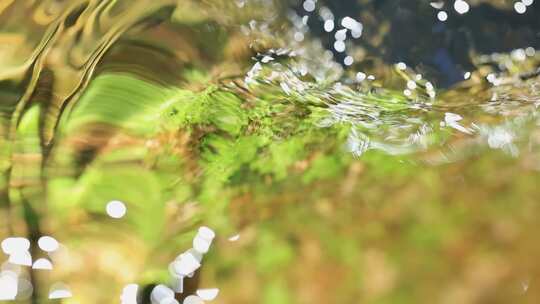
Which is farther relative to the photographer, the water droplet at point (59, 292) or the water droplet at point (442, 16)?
the water droplet at point (442, 16)

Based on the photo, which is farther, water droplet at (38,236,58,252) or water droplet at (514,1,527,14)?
water droplet at (514,1,527,14)

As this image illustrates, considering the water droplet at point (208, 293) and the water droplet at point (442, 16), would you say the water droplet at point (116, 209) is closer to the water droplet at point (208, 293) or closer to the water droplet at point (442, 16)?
the water droplet at point (208, 293)

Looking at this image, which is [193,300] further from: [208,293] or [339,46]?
[339,46]

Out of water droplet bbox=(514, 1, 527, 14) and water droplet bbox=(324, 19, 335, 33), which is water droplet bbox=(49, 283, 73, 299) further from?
water droplet bbox=(514, 1, 527, 14)

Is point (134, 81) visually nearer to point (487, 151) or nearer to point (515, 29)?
point (487, 151)

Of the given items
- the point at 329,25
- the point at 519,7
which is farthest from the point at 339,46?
the point at 519,7

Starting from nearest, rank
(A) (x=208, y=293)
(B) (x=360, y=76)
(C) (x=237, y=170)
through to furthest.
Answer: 1. (A) (x=208, y=293)
2. (C) (x=237, y=170)
3. (B) (x=360, y=76)

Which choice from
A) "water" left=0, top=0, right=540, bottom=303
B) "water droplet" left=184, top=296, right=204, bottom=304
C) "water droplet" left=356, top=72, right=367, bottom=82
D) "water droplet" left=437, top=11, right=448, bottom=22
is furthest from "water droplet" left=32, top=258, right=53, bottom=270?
"water droplet" left=437, top=11, right=448, bottom=22

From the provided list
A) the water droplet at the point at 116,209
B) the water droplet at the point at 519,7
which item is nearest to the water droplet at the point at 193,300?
the water droplet at the point at 116,209
